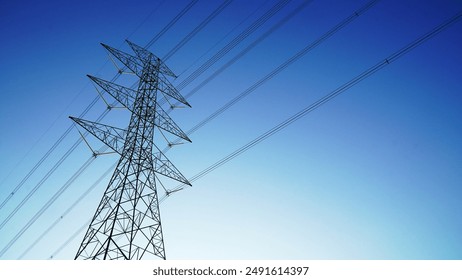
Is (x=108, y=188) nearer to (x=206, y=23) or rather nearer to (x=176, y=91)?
(x=176, y=91)

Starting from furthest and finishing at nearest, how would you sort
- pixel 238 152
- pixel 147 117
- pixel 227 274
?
pixel 238 152 → pixel 147 117 → pixel 227 274

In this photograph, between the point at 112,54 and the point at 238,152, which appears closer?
the point at 238,152

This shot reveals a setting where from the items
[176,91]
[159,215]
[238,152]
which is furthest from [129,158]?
[176,91]

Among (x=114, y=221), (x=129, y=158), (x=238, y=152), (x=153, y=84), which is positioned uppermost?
(x=153, y=84)

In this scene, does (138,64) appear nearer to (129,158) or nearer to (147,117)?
(147,117)

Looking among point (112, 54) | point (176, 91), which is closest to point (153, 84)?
point (176, 91)

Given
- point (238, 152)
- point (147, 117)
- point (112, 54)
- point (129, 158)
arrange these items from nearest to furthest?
point (129, 158) < point (147, 117) < point (238, 152) < point (112, 54)

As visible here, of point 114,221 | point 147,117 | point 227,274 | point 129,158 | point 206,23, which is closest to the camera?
point 227,274

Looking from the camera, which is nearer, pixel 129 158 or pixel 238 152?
pixel 129 158

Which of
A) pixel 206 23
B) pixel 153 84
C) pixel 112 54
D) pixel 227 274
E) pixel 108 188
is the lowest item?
pixel 227 274

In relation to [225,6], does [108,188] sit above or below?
→ below
